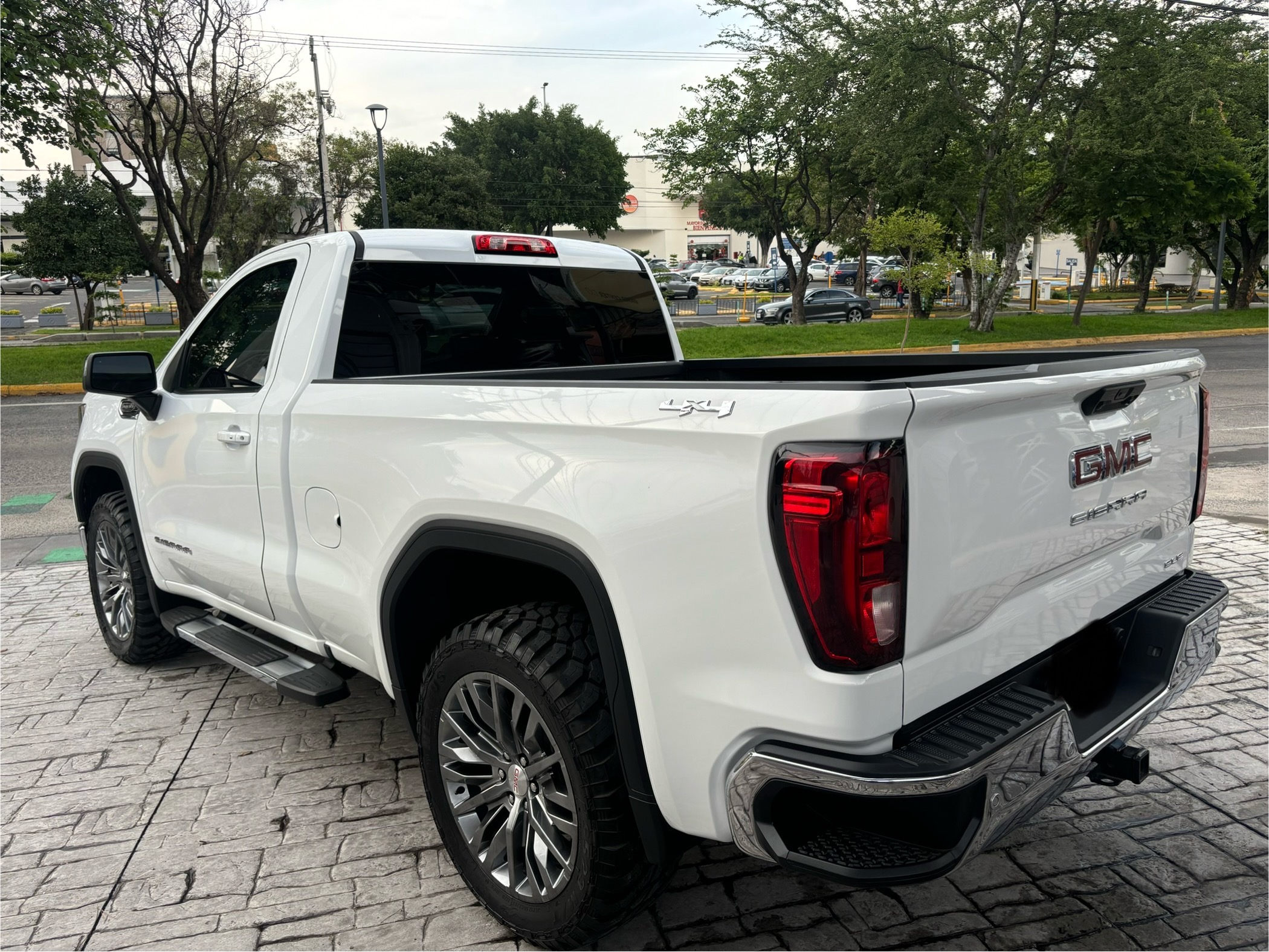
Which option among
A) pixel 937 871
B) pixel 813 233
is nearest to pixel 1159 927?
pixel 937 871

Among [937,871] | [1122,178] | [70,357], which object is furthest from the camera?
[1122,178]

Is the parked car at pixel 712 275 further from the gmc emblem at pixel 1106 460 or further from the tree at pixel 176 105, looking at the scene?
the gmc emblem at pixel 1106 460

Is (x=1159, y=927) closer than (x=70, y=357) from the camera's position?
Yes

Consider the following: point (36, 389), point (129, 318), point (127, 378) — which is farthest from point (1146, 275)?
point (129, 318)

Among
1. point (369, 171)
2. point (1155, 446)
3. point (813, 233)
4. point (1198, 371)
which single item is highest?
point (369, 171)

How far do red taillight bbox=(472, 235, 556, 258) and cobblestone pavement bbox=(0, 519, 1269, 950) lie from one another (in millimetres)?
2017

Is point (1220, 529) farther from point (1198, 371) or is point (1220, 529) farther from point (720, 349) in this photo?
point (720, 349)

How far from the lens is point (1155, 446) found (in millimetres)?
2594

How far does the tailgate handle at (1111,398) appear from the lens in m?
2.26

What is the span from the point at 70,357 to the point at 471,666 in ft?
73.1

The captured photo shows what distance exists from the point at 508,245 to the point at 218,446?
1.34 metres

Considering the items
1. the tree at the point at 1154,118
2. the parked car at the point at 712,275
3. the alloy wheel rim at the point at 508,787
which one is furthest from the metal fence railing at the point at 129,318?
A: the alloy wheel rim at the point at 508,787

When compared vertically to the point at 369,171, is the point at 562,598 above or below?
below

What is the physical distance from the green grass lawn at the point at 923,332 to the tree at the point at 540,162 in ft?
104
